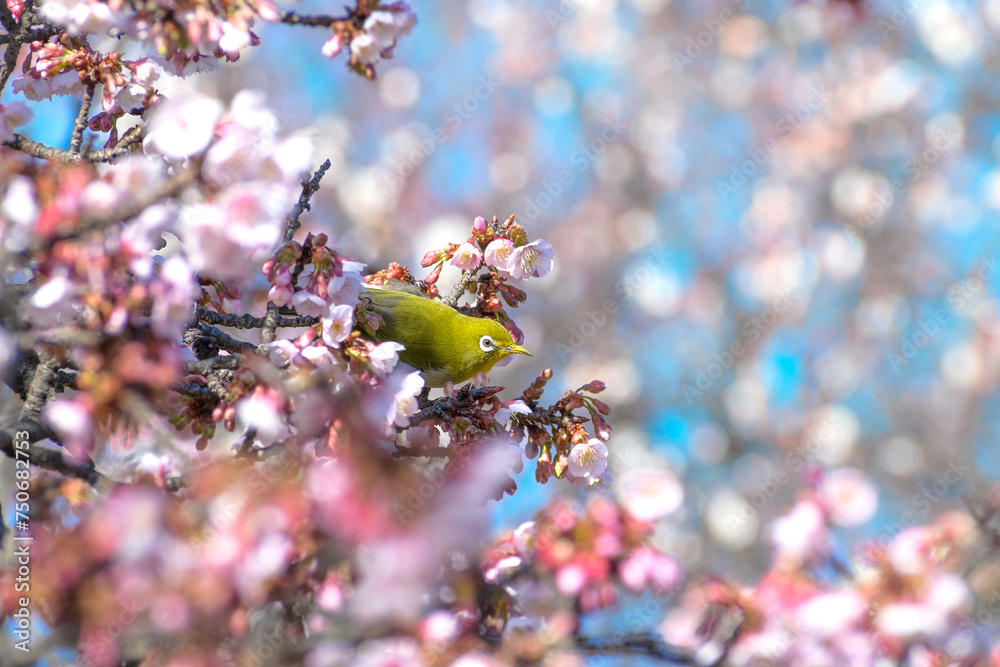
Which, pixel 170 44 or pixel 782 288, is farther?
pixel 782 288

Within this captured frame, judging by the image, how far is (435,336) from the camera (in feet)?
9.92

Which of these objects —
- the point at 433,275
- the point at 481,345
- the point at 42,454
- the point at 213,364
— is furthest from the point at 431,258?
the point at 42,454

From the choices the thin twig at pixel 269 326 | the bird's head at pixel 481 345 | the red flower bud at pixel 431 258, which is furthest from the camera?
the bird's head at pixel 481 345

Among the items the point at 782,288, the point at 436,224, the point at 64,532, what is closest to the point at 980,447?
the point at 782,288

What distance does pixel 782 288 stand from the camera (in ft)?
31.9

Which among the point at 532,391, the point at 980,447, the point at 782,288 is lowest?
the point at 532,391

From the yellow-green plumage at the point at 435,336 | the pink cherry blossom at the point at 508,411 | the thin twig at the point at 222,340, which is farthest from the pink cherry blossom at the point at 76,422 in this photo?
the yellow-green plumage at the point at 435,336

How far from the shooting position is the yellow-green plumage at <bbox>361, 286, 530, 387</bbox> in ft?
9.64

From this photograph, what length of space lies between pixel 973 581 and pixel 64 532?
1673mm

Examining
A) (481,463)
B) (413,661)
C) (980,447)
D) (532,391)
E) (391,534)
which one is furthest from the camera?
(980,447)

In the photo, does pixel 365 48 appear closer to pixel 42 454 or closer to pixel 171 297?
pixel 171 297

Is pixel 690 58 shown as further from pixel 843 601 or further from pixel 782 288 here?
pixel 843 601

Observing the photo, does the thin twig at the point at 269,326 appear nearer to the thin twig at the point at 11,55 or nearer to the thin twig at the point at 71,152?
the thin twig at the point at 71,152

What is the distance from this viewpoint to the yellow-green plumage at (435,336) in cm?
294
